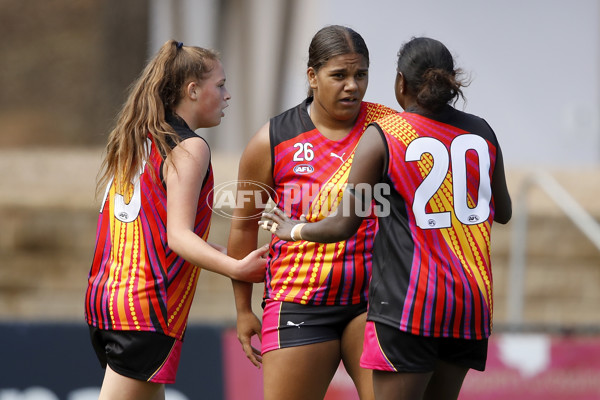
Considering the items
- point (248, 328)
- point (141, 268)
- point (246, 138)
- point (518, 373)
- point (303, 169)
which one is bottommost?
point (518, 373)

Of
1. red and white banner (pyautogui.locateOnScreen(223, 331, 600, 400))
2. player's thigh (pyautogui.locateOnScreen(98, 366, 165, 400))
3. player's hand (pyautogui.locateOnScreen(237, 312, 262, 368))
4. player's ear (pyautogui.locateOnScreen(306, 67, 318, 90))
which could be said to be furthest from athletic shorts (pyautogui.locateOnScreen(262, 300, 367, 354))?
red and white banner (pyautogui.locateOnScreen(223, 331, 600, 400))

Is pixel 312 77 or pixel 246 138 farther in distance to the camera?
pixel 246 138

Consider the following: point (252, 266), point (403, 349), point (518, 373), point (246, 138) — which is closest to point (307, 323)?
point (252, 266)

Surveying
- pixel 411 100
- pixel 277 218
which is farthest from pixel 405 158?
pixel 277 218

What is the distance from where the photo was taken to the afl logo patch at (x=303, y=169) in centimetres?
350

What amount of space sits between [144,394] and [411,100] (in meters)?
1.46

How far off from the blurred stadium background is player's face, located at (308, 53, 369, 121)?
2.46 feet

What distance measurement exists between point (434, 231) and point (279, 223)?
2.00ft

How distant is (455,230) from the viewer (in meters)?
3.08

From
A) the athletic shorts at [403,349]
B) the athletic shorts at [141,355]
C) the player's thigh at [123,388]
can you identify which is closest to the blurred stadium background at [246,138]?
the athletic shorts at [403,349]

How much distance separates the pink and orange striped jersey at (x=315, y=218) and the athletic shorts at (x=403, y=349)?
364 millimetres

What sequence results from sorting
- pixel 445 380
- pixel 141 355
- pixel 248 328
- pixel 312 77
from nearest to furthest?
1. pixel 445 380
2. pixel 141 355
3. pixel 312 77
4. pixel 248 328

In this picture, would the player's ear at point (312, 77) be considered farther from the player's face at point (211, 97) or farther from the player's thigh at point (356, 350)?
the player's thigh at point (356, 350)

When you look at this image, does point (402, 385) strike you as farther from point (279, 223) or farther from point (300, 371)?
point (279, 223)
